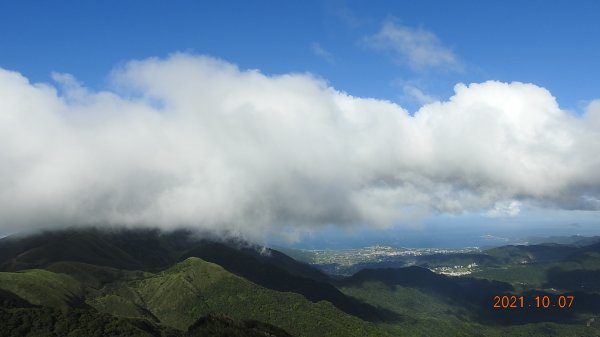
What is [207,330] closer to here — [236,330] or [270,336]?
[236,330]

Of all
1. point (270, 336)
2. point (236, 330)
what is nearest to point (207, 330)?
point (236, 330)
